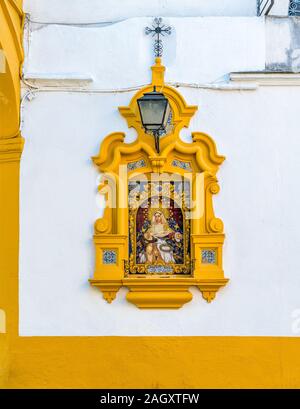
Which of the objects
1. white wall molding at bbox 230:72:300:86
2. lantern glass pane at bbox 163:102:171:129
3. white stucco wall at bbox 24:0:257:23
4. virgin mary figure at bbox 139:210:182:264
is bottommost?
virgin mary figure at bbox 139:210:182:264

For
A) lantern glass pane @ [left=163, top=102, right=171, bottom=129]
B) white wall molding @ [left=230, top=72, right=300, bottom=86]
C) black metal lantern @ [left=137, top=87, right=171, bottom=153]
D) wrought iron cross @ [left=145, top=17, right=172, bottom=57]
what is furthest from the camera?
wrought iron cross @ [left=145, top=17, right=172, bottom=57]

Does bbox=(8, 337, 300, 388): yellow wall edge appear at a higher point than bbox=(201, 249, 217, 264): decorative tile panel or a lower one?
lower

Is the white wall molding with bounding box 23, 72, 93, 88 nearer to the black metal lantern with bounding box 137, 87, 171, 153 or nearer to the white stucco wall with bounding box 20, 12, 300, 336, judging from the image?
the white stucco wall with bounding box 20, 12, 300, 336

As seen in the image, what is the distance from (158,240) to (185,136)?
109 centimetres

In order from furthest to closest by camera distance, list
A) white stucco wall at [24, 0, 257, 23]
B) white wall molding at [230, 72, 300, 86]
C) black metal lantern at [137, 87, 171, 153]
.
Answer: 1. white stucco wall at [24, 0, 257, 23]
2. white wall molding at [230, 72, 300, 86]
3. black metal lantern at [137, 87, 171, 153]

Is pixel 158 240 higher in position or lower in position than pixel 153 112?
lower

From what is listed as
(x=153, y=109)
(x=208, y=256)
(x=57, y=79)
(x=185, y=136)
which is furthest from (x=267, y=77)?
(x=57, y=79)

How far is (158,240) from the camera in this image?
8516 mm

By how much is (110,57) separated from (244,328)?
305cm

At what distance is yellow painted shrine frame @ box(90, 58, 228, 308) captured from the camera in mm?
8320

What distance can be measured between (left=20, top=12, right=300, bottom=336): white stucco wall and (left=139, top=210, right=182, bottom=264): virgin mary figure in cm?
51

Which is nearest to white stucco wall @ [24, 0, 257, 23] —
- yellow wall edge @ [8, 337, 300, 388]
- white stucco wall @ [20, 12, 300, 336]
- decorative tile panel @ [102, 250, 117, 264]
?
white stucco wall @ [20, 12, 300, 336]

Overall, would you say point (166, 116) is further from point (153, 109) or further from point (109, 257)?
point (109, 257)

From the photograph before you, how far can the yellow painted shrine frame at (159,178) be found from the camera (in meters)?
8.32
